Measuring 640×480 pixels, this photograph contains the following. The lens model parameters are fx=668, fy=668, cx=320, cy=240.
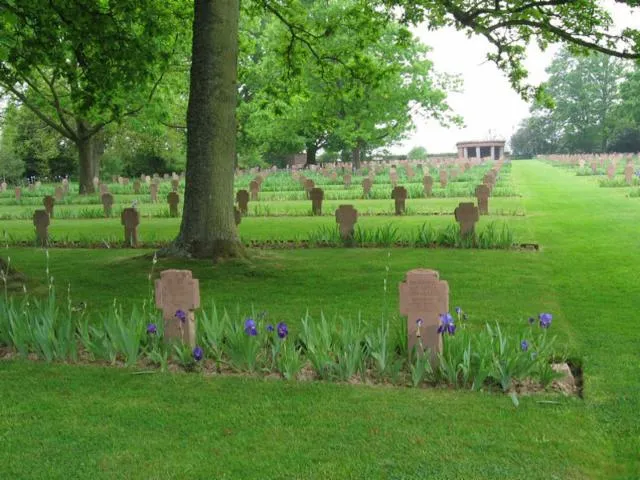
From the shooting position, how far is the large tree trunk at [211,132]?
9914 millimetres

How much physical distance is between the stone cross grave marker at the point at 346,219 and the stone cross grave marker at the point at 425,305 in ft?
24.1

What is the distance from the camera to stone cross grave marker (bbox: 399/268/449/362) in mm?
4879

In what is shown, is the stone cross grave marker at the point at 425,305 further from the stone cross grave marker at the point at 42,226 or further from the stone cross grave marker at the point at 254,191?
the stone cross grave marker at the point at 254,191

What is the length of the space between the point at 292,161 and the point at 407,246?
52691 millimetres

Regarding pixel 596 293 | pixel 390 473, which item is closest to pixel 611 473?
pixel 390 473

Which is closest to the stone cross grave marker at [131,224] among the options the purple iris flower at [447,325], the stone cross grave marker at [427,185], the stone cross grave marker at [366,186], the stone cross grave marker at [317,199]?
the stone cross grave marker at [317,199]

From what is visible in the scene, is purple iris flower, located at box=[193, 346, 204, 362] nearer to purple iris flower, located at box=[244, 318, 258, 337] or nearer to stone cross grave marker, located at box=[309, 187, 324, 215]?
purple iris flower, located at box=[244, 318, 258, 337]

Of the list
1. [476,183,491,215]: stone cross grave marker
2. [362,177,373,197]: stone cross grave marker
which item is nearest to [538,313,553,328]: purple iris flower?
[476,183,491,215]: stone cross grave marker

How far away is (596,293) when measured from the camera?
7883 millimetres

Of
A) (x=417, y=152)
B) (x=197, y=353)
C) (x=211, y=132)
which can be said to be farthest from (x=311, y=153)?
(x=197, y=353)

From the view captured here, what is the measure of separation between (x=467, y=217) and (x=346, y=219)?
2180 mm

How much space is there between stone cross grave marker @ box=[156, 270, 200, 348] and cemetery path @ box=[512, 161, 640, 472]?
3014mm

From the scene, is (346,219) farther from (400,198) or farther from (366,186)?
(366,186)

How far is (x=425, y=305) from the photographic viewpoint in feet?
16.1
